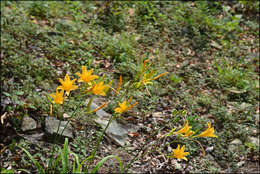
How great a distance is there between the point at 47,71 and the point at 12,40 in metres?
0.80

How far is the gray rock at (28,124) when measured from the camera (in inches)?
103

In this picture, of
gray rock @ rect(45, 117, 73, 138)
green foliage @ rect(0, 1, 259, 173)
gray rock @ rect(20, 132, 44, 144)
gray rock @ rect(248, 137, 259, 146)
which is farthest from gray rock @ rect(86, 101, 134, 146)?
gray rock @ rect(248, 137, 259, 146)

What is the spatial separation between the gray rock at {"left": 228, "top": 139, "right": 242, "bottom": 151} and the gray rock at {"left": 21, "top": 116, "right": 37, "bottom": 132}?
2.36 meters

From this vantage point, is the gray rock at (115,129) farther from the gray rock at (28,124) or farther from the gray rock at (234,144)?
the gray rock at (234,144)

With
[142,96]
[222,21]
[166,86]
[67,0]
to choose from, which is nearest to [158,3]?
[222,21]

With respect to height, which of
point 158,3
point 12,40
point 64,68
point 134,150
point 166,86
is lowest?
point 134,150

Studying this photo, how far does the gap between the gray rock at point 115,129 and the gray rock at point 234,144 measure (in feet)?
4.26

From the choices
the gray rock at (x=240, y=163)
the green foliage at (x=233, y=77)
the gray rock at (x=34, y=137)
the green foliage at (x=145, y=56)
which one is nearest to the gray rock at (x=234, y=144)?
the green foliage at (x=145, y=56)

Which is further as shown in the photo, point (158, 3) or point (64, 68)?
point (158, 3)

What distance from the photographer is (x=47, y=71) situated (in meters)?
3.43

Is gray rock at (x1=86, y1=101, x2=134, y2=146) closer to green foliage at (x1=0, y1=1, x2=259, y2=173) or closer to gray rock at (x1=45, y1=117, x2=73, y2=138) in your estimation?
green foliage at (x1=0, y1=1, x2=259, y2=173)

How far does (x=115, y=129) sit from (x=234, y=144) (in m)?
1.57

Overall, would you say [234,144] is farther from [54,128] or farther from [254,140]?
[54,128]

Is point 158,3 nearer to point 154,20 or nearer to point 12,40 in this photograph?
point 154,20
